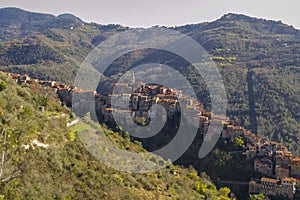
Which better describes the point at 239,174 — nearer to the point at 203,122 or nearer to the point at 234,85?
the point at 203,122

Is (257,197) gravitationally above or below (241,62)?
below

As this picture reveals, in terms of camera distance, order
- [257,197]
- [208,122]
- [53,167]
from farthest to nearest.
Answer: [208,122] → [257,197] → [53,167]

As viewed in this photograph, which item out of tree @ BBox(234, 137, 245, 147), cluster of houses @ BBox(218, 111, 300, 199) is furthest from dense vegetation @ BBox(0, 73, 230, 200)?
tree @ BBox(234, 137, 245, 147)

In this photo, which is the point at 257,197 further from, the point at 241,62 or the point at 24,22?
the point at 24,22

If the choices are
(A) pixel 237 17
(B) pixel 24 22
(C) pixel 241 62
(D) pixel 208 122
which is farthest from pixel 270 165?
(B) pixel 24 22

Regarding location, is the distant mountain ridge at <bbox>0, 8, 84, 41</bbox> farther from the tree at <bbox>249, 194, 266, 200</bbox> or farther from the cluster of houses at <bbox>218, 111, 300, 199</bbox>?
the tree at <bbox>249, 194, 266, 200</bbox>

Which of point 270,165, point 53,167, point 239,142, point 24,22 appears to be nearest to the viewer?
point 53,167

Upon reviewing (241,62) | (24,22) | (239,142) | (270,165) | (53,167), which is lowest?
A: (270,165)

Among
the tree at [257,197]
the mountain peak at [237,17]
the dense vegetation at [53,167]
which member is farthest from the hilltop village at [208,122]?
the mountain peak at [237,17]
